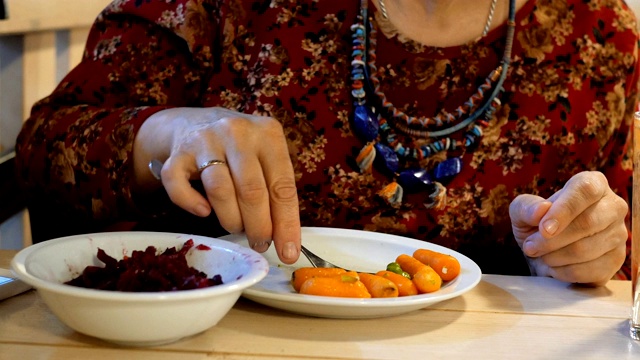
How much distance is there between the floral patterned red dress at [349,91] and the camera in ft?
4.50

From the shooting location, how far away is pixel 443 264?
3.33 ft

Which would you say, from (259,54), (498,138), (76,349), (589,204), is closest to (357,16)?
(259,54)

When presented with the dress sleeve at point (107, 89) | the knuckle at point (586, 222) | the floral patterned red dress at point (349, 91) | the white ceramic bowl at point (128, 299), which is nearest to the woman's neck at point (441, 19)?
the floral patterned red dress at point (349, 91)

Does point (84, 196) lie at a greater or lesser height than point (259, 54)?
lesser

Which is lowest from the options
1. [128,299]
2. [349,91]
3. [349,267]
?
[349,267]

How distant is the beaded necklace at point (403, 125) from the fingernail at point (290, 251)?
0.42 metres

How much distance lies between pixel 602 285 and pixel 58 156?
88 cm

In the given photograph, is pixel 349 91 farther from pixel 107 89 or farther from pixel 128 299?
pixel 128 299

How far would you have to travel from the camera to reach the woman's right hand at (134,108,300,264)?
95cm

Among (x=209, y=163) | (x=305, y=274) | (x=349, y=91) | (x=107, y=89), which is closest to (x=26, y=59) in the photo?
(x=107, y=89)

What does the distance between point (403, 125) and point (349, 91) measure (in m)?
0.11

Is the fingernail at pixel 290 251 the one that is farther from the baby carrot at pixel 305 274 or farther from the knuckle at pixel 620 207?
the knuckle at pixel 620 207

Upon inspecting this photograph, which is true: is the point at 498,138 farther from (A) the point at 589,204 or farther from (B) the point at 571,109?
(A) the point at 589,204

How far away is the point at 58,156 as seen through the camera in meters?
1.29
